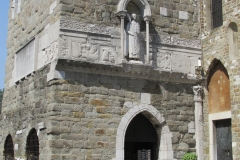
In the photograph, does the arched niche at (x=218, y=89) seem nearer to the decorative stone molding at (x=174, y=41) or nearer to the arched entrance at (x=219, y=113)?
the arched entrance at (x=219, y=113)

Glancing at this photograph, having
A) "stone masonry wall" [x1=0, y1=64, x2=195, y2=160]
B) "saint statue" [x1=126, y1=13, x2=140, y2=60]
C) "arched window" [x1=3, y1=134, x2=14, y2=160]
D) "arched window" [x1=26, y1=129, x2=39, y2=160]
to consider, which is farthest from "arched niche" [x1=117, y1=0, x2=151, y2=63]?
"arched window" [x1=3, y1=134, x2=14, y2=160]

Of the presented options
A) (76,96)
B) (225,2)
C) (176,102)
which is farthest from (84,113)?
(225,2)

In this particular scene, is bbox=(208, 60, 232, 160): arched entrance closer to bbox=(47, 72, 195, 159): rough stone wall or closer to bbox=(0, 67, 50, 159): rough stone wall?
bbox=(47, 72, 195, 159): rough stone wall

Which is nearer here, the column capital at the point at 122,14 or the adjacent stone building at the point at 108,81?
the adjacent stone building at the point at 108,81

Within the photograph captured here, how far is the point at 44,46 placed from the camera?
11.3 metres

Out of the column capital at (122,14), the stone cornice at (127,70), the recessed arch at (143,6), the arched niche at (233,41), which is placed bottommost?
the stone cornice at (127,70)

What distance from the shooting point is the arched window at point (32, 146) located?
11.1 metres

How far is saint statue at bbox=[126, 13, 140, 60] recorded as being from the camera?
11.1 m

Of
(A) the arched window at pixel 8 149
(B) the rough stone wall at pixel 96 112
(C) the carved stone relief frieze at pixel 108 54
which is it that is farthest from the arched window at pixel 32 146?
(C) the carved stone relief frieze at pixel 108 54

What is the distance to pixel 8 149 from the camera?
1373 cm

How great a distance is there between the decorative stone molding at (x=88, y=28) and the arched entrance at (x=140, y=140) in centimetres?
237

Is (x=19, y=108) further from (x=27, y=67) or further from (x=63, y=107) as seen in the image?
(x=63, y=107)

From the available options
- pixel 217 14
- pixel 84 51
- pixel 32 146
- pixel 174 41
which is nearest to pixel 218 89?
pixel 174 41

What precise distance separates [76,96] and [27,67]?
2829mm
